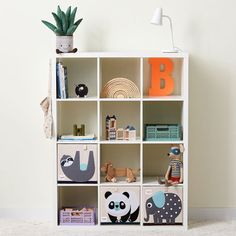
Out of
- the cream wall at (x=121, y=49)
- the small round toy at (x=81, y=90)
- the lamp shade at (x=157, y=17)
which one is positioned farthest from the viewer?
the cream wall at (x=121, y=49)

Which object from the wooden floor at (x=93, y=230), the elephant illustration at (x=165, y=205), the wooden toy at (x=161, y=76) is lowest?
the wooden floor at (x=93, y=230)

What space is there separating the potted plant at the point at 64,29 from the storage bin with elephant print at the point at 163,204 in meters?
0.96

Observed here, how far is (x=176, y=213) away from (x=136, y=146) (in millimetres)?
496

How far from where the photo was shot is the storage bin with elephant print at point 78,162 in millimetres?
3410

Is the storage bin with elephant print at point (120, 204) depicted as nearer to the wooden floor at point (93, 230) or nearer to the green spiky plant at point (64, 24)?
the wooden floor at point (93, 230)

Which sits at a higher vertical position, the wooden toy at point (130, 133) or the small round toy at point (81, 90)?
the small round toy at point (81, 90)

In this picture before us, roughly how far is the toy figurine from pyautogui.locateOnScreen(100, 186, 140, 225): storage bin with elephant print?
0.67 feet
